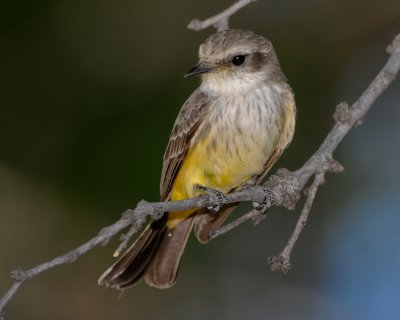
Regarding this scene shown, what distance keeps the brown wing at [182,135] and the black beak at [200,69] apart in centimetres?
20

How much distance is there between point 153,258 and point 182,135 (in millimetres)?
902

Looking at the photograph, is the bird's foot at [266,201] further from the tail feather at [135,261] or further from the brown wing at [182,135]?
the tail feather at [135,261]

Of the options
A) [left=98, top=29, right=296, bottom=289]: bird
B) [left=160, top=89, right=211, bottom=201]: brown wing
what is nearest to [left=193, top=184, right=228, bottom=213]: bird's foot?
[left=98, top=29, right=296, bottom=289]: bird

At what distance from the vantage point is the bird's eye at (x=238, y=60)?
670 cm

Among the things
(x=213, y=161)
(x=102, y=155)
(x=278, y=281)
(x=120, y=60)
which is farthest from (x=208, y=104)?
(x=278, y=281)

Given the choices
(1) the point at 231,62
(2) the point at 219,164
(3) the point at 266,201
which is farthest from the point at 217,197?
(1) the point at 231,62

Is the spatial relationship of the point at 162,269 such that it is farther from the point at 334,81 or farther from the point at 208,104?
the point at 334,81

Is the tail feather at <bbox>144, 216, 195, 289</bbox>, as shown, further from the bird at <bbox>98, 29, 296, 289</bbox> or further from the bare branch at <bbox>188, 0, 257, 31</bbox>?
the bare branch at <bbox>188, 0, 257, 31</bbox>

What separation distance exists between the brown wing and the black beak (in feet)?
0.66

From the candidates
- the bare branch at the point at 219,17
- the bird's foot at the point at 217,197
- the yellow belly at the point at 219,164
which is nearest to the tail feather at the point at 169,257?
the yellow belly at the point at 219,164

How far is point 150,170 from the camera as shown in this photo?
282 inches

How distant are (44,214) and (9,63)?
1205 millimetres

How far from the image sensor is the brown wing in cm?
668

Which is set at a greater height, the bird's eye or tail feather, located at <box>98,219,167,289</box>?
the bird's eye
